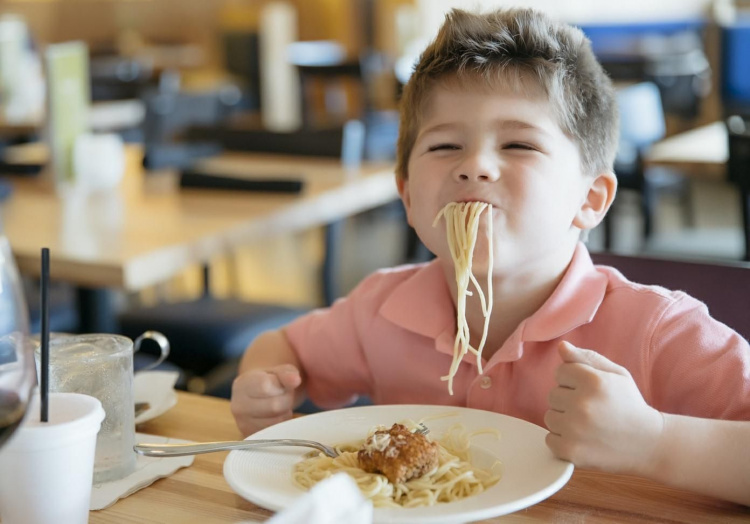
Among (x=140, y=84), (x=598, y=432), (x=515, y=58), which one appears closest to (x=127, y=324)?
(x=515, y=58)

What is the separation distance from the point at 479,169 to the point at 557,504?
417mm

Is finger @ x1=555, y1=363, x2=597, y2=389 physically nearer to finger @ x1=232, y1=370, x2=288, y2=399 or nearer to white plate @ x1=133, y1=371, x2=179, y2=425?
finger @ x1=232, y1=370, x2=288, y2=399

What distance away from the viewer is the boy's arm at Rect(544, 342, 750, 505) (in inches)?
36.4

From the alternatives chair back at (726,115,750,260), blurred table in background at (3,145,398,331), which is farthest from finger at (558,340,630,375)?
chair back at (726,115,750,260)

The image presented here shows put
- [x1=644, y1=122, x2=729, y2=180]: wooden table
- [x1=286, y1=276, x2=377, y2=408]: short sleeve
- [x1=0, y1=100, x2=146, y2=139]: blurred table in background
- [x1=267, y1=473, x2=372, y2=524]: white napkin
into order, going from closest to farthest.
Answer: [x1=267, y1=473, x2=372, y2=524]: white napkin, [x1=286, y1=276, x2=377, y2=408]: short sleeve, [x1=644, y1=122, x2=729, y2=180]: wooden table, [x1=0, y1=100, x2=146, y2=139]: blurred table in background

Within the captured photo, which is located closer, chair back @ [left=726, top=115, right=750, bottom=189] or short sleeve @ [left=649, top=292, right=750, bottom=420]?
short sleeve @ [left=649, top=292, right=750, bottom=420]

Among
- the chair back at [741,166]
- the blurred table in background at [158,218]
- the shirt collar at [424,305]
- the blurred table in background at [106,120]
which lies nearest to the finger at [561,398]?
the shirt collar at [424,305]

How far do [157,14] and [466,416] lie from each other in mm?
10526

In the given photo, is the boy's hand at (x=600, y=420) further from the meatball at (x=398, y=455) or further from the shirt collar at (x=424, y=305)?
the shirt collar at (x=424, y=305)

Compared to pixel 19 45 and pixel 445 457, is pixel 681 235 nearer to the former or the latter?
pixel 445 457

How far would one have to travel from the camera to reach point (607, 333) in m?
1.22

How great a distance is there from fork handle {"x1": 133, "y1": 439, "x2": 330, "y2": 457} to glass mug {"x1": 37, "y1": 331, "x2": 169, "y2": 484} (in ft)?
0.10

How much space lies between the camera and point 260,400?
1188mm

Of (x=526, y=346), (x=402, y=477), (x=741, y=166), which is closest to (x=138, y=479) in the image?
(x=402, y=477)
